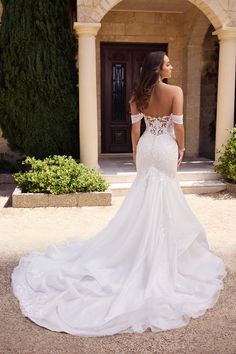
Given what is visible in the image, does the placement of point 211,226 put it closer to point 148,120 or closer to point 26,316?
point 148,120

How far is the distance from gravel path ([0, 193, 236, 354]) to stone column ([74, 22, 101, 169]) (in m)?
2.12

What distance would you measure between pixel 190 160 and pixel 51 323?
713 centimetres

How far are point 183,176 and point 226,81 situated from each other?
1.97m

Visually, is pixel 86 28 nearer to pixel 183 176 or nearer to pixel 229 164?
pixel 183 176

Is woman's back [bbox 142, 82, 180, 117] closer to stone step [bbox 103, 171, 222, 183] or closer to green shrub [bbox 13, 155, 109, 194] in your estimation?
green shrub [bbox 13, 155, 109, 194]

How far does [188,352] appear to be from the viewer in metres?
2.46

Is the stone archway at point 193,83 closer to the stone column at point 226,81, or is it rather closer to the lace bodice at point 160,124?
the stone column at point 226,81

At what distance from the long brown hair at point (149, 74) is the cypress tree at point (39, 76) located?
4355 mm

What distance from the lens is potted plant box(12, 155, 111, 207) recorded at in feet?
20.6

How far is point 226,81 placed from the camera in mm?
7430

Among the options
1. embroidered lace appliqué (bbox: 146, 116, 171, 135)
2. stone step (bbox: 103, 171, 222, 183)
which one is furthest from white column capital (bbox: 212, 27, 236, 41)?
embroidered lace appliqué (bbox: 146, 116, 171, 135)

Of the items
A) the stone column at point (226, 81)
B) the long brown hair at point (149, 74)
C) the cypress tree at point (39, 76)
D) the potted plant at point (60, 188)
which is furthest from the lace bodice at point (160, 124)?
the stone column at point (226, 81)

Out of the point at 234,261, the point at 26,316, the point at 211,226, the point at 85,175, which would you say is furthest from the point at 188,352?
the point at 85,175

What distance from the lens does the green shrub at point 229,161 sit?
702cm
